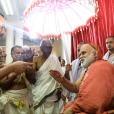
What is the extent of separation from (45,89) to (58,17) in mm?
1094

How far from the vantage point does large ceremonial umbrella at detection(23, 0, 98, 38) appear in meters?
2.62

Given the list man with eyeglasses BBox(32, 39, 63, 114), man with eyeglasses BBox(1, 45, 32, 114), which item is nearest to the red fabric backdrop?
man with eyeglasses BBox(32, 39, 63, 114)

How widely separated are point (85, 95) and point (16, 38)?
210 inches

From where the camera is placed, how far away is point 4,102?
7.20 feet

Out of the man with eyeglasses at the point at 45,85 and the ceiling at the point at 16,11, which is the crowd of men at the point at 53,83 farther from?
the ceiling at the point at 16,11

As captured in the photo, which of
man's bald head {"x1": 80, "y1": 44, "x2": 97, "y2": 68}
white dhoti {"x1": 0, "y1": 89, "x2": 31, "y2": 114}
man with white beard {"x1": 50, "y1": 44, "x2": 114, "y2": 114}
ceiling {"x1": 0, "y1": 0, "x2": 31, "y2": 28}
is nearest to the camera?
man with white beard {"x1": 50, "y1": 44, "x2": 114, "y2": 114}

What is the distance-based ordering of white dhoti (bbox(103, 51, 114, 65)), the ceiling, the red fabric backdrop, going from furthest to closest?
the ceiling < the red fabric backdrop < white dhoti (bbox(103, 51, 114, 65))

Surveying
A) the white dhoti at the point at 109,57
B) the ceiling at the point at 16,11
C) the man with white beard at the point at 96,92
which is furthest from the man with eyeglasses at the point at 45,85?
the ceiling at the point at 16,11

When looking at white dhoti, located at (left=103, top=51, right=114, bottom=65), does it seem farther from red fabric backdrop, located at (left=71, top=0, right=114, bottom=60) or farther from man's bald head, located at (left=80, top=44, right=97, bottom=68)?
man's bald head, located at (left=80, top=44, right=97, bottom=68)

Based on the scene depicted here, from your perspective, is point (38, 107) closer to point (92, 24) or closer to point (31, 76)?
point (31, 76)

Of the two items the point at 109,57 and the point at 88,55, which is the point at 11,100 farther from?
the point at 109,57

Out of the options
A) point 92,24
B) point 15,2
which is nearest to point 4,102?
point 92,24

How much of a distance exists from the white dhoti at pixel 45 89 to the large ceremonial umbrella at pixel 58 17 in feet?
1.69

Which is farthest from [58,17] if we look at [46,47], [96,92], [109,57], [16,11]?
[16,11]
